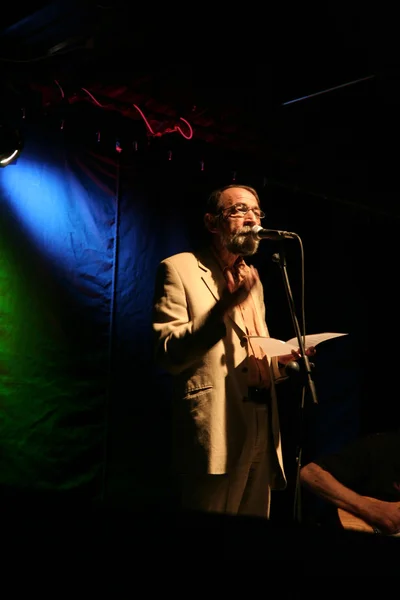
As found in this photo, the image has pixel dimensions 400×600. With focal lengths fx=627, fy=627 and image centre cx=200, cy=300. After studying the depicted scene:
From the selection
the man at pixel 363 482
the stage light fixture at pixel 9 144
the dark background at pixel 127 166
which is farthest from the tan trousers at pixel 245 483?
the stage light fixture at pixel 9 144

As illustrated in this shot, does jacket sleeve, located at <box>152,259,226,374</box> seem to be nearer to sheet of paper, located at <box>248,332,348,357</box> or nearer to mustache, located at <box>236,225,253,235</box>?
sheet of paper, located at <box>248,332,348,357</box>

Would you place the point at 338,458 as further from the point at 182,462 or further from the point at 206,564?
the point at 206,564

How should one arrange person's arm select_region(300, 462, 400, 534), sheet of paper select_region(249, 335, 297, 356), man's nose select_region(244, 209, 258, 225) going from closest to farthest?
sheet of paper select_region(249, 335, 297, 356), man's nose select_region(244, 209, 258, 225), person's arm select_region(300, 462, 400, 534)

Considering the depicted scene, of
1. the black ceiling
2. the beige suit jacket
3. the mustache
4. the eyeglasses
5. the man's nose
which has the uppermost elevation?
the black ceiling

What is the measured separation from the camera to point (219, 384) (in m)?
2.80

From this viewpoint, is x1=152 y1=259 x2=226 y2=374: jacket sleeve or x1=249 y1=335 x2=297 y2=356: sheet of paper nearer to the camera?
x1=152 y1=259 x2=226 y2=374: jacket sleeve

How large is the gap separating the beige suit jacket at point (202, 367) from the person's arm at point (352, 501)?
124 cm

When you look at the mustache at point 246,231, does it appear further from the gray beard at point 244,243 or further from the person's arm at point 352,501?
the person's arm at point 352,501

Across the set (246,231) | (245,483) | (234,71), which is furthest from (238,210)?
(245,483)

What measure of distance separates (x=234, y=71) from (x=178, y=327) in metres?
1.86

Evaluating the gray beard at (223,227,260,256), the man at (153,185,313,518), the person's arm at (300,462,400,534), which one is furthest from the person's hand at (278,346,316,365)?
the person's arm at (300,462,400,534)

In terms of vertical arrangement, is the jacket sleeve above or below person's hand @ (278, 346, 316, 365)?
above

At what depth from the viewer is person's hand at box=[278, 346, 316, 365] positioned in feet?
9.34

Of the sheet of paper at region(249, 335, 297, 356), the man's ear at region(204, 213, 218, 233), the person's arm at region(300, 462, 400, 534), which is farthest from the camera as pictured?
the person's arm at region(300, 462, 400, 534)
